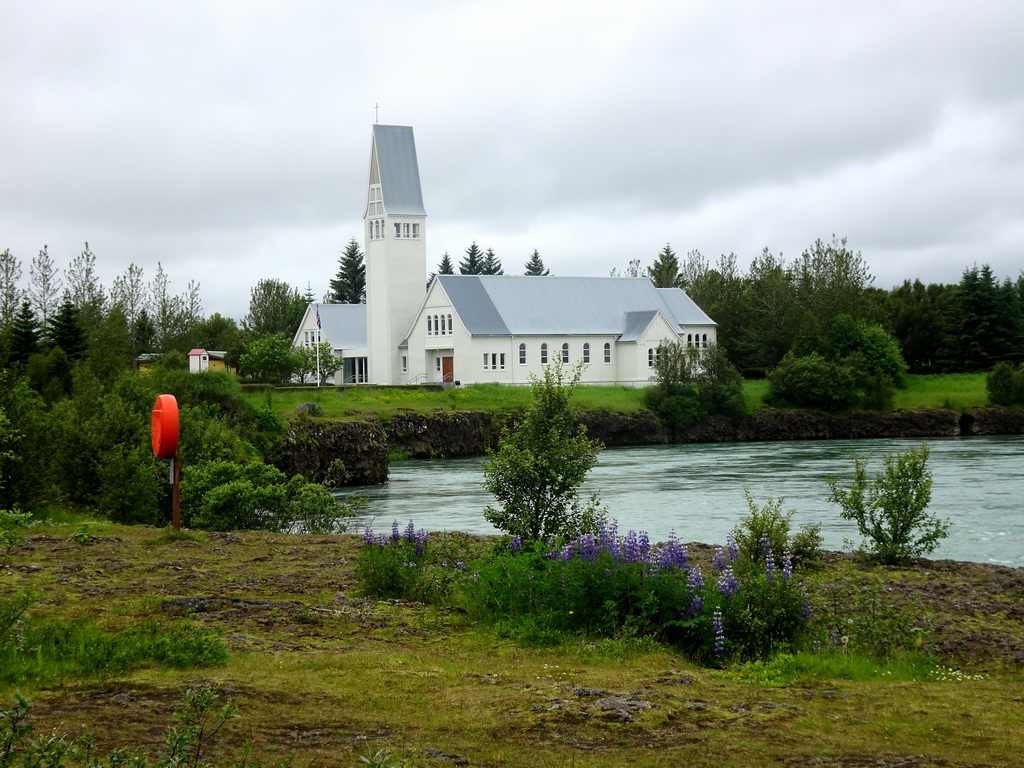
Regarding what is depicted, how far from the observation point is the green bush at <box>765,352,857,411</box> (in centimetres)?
7475

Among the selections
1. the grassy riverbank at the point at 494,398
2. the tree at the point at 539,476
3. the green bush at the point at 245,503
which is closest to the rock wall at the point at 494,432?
the grassy riverbank at the point at 494,398

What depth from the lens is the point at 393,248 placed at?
262 ft

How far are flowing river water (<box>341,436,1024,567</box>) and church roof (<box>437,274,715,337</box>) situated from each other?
62.5ft

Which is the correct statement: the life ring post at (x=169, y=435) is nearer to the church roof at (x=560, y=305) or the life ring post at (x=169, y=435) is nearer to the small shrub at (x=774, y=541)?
the small shrub at (x=774, y=541)

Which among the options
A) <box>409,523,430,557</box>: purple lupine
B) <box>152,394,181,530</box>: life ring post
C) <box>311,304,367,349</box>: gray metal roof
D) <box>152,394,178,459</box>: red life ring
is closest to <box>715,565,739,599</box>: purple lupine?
<box>409,523,430,557</box>: purple lupine

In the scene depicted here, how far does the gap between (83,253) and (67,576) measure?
2288 inches

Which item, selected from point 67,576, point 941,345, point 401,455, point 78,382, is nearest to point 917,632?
point 67,576

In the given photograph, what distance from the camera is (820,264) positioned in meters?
97.9

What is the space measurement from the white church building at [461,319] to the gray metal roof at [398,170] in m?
0.07

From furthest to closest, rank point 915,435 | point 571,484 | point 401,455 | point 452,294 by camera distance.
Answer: point 452,294
point 915,435
point 401,455
point 571,484

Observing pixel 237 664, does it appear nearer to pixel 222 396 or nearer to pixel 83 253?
pixel 222 396

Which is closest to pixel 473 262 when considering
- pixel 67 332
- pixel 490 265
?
pixel 490 265

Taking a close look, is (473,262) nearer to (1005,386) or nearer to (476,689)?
(1005,386)

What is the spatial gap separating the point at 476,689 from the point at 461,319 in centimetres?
6733
